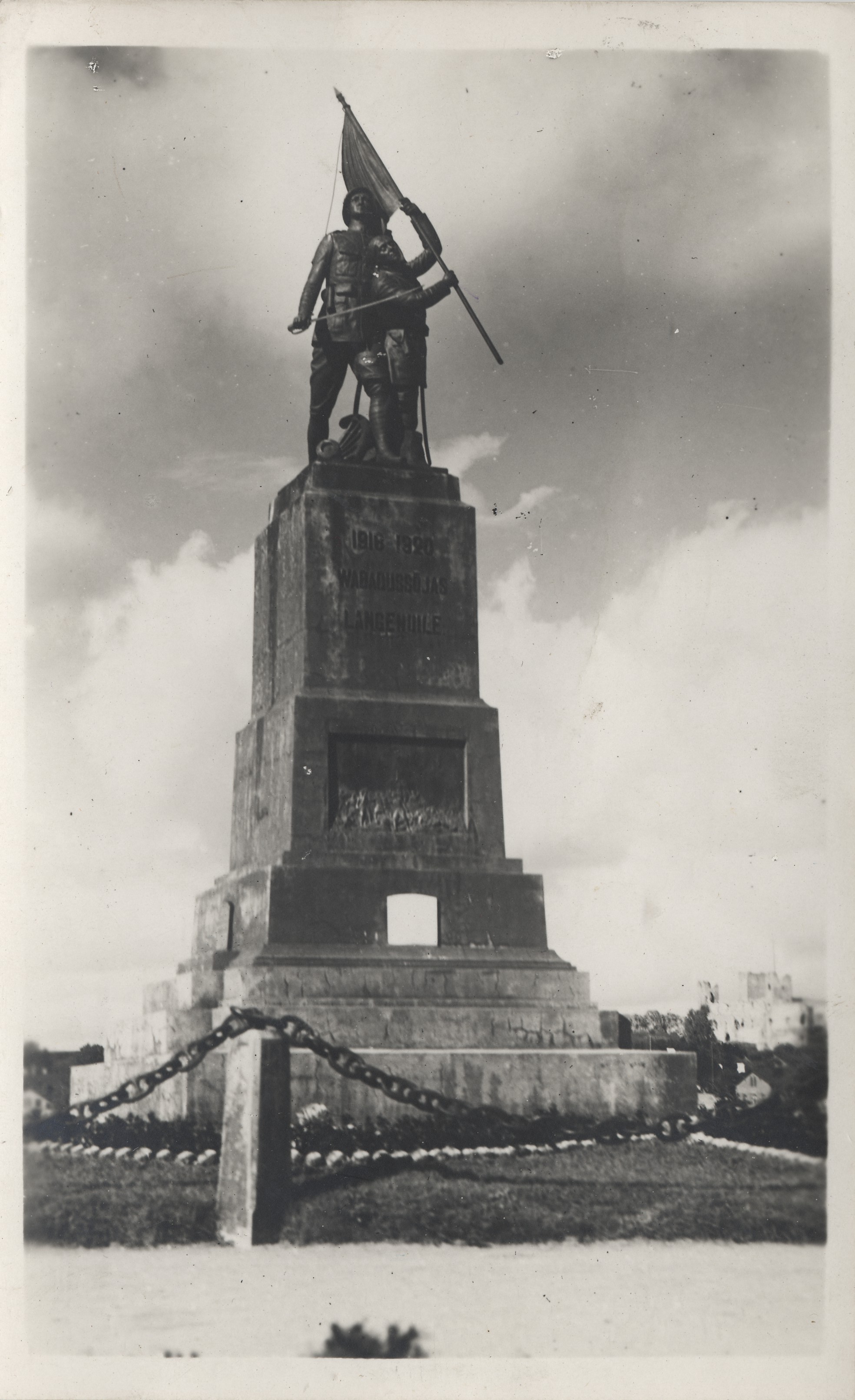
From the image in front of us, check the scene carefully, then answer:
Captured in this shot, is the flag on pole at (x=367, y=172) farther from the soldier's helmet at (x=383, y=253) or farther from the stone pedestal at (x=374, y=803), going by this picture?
the stone pedestal at (x=374, y=803)

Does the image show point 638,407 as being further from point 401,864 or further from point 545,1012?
point 545,1012

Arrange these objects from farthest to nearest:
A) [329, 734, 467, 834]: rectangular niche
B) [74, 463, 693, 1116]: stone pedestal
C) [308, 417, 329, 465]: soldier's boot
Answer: [308, 417, 329, 465]: soldier's boot
[329, 734, 467, 834]: rectangular niche
[74, 463, 693, 1116]: stone pedestal

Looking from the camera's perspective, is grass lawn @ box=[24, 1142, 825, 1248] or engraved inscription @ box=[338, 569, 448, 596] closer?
grass lawn @ box=[24, 1142, 825, 1248]

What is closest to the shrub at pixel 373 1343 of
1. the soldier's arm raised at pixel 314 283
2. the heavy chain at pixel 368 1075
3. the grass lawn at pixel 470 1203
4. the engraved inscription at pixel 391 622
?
the grass lawn at pixel 470 1203

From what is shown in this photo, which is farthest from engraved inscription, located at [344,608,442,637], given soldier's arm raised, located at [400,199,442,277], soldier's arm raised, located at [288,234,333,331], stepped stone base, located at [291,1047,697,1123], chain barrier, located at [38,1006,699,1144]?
chain barrier, located at [38,1006,699,1144]

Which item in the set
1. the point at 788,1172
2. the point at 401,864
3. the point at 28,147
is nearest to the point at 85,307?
the point at 28,147

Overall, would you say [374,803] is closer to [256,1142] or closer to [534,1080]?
[534,1080]

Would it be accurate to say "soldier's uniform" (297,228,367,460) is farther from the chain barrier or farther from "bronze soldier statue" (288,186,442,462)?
the chain barrier
